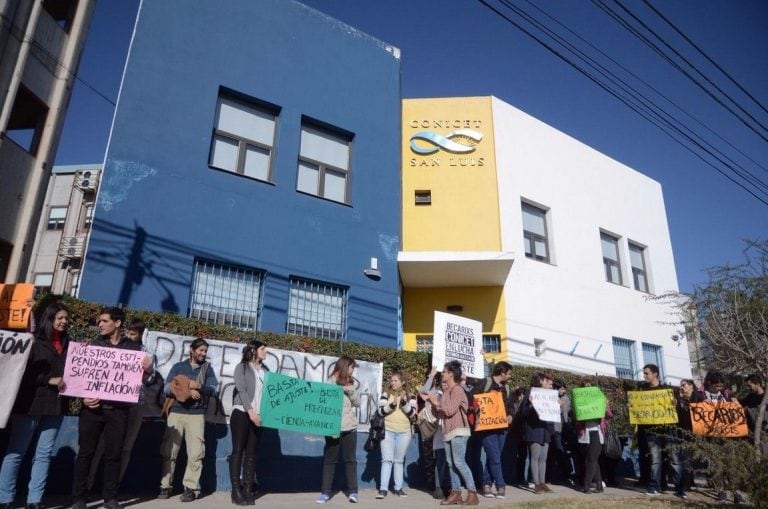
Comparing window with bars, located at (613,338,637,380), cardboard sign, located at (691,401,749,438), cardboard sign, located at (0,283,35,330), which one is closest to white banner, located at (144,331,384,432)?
cardboard sign, located at (0,283,35,330)

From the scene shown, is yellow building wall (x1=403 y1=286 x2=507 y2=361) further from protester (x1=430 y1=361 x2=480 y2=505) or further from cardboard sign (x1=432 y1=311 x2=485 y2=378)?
protester (x1=430 y1=361 x2=480 y2=505)

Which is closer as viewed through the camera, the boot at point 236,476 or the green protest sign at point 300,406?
the boot at point 236,476

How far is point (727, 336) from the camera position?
28.4 ft

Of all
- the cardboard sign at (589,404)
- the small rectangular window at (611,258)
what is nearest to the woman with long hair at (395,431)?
the cardboard sign at (589,404)

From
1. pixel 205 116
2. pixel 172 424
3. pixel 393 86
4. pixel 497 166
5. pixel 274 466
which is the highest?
pixel 393 86

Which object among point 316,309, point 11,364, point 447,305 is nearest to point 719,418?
point 316,309

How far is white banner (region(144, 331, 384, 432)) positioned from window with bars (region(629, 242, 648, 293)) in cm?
1413

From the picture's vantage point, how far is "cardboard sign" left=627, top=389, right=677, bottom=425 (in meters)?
8.09

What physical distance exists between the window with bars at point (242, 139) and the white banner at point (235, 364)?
14.6 ft

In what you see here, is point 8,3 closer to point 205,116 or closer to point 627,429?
point 205,116

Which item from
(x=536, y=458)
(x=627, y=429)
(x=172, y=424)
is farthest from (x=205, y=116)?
(x=627, y=429)

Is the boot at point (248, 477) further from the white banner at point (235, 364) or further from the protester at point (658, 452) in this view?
the protester at point (658, 452)

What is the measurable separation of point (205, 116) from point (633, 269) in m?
16.2

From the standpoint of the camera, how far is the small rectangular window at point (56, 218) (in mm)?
32625
